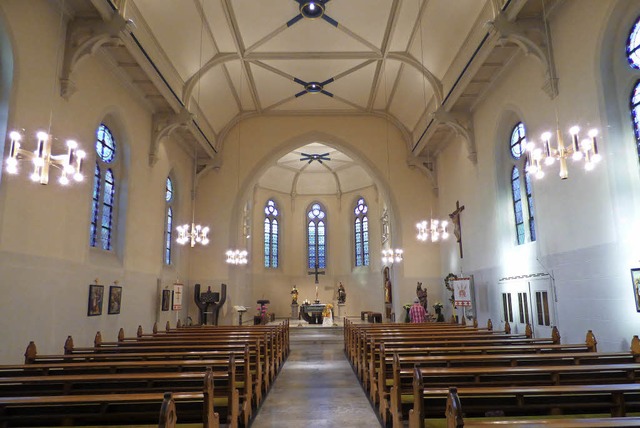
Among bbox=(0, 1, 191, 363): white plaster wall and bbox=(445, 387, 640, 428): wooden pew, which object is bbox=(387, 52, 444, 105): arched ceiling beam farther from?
bbox=(445, 387, 640, 428): wooden pew

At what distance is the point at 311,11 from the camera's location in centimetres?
1177

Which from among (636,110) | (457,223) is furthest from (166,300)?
(636,110)

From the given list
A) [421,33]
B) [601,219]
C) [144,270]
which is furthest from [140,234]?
[601,219]

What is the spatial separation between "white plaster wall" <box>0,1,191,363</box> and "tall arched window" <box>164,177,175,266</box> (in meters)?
1.86

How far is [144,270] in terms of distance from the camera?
12258 millimetres

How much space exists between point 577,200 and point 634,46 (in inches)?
105

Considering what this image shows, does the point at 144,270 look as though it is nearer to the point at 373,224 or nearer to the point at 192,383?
the point at 192,383

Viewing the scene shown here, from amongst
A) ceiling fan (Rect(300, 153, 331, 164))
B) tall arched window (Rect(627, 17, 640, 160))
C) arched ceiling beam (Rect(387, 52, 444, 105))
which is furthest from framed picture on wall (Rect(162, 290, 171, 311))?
tall arched window (Rect(627, 17, 640, 160))

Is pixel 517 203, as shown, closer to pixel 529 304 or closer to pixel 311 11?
pixel 529 304

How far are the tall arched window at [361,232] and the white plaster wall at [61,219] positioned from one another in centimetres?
1449

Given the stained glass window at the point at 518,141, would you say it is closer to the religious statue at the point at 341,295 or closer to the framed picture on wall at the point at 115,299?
the framed picture on wall at the point at 115,299

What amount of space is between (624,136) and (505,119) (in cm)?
443

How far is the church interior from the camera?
705cm

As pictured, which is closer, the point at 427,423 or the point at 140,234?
the point at 427,423
